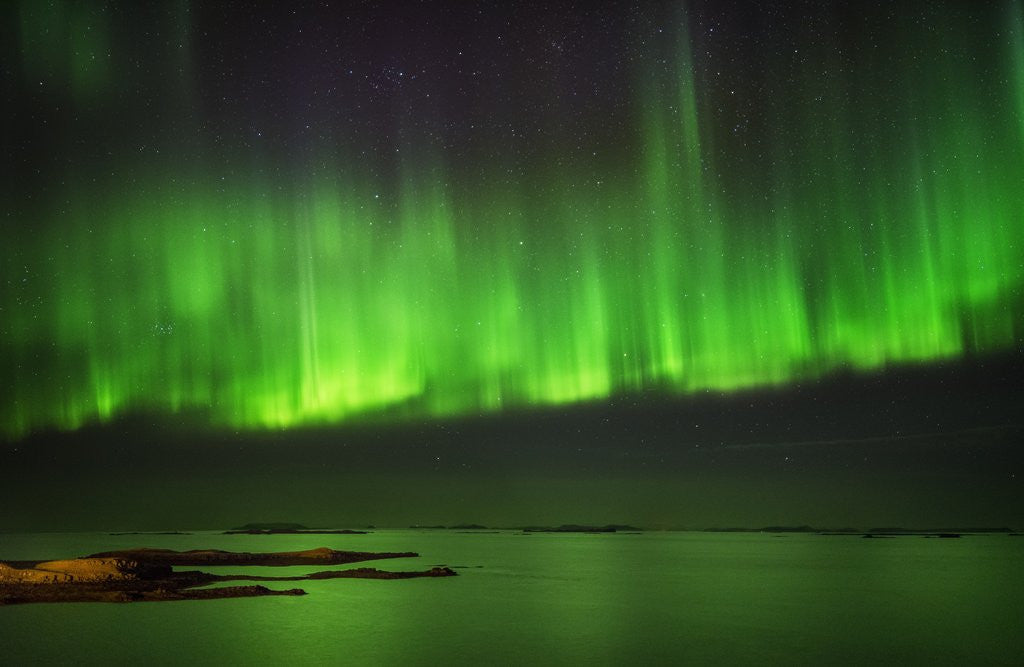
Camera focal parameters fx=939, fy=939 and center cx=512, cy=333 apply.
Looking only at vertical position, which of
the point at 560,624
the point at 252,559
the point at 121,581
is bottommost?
the point at 252,559

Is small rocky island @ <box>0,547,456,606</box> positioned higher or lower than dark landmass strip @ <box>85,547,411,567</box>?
higher

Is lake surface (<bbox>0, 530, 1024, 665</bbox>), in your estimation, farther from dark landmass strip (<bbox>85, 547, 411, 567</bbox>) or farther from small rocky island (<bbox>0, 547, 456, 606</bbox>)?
dark landmass strip (<bbox>85, 547, 411, 567</bbox>)

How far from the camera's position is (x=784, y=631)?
1164 centimetres

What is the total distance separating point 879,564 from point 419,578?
13.5 m

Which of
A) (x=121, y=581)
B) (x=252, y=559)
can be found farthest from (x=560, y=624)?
(x=252, y=559)

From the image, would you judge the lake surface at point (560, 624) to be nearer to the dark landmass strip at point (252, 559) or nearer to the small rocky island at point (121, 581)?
the small rocky island at point (121, 581)

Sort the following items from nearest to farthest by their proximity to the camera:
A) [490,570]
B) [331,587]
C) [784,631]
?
[784,631] < [331,587] < [490,570]

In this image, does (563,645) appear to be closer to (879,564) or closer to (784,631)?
(784,631)

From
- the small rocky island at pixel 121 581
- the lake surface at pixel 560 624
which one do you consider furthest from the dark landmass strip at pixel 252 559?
the lake surface at pixel 560 624

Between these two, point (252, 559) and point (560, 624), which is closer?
point (560, 624)

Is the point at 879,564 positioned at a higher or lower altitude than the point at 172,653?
lower

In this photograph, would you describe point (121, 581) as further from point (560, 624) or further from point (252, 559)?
point (560, 624)

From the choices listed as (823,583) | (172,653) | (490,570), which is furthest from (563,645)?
(490,570)

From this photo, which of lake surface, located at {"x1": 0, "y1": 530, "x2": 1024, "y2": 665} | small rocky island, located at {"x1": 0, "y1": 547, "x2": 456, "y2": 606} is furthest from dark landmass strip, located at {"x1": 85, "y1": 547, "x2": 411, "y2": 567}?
lake surface, located at {"x1": 0, "y1": 530, "x2": 1024, "y2": 665}
